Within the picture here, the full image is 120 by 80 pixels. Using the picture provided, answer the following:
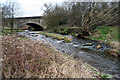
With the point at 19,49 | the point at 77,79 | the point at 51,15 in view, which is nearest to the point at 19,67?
the point at 19,49

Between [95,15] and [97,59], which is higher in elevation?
[95,15]

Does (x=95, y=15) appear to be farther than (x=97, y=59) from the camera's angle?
Yes

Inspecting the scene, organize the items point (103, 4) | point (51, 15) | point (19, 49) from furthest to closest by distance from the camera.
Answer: point (51, 15) → point (103, 4) → point (19, 49)

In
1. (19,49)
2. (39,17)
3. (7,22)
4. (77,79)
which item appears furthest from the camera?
(39,17)

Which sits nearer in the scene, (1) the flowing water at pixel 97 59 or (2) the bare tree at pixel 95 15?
(1) the flowing water at pixel 97 59

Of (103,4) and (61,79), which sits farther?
(103,4)

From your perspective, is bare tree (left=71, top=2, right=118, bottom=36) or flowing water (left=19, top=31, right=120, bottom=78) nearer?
flowing water (left=19, top=31, right=120, bottom=78)

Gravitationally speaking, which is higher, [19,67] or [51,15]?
[51,15]

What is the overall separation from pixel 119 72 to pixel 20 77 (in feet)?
18.6

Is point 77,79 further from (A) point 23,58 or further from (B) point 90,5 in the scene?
(B) point 90,5

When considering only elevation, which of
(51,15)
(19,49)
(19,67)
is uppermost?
(51,15)

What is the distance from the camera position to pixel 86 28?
17609 mm

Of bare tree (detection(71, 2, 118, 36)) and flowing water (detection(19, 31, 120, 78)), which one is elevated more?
bare tree (detection(71, 2, 118, 36))

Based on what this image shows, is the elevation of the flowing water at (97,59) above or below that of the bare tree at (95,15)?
below
